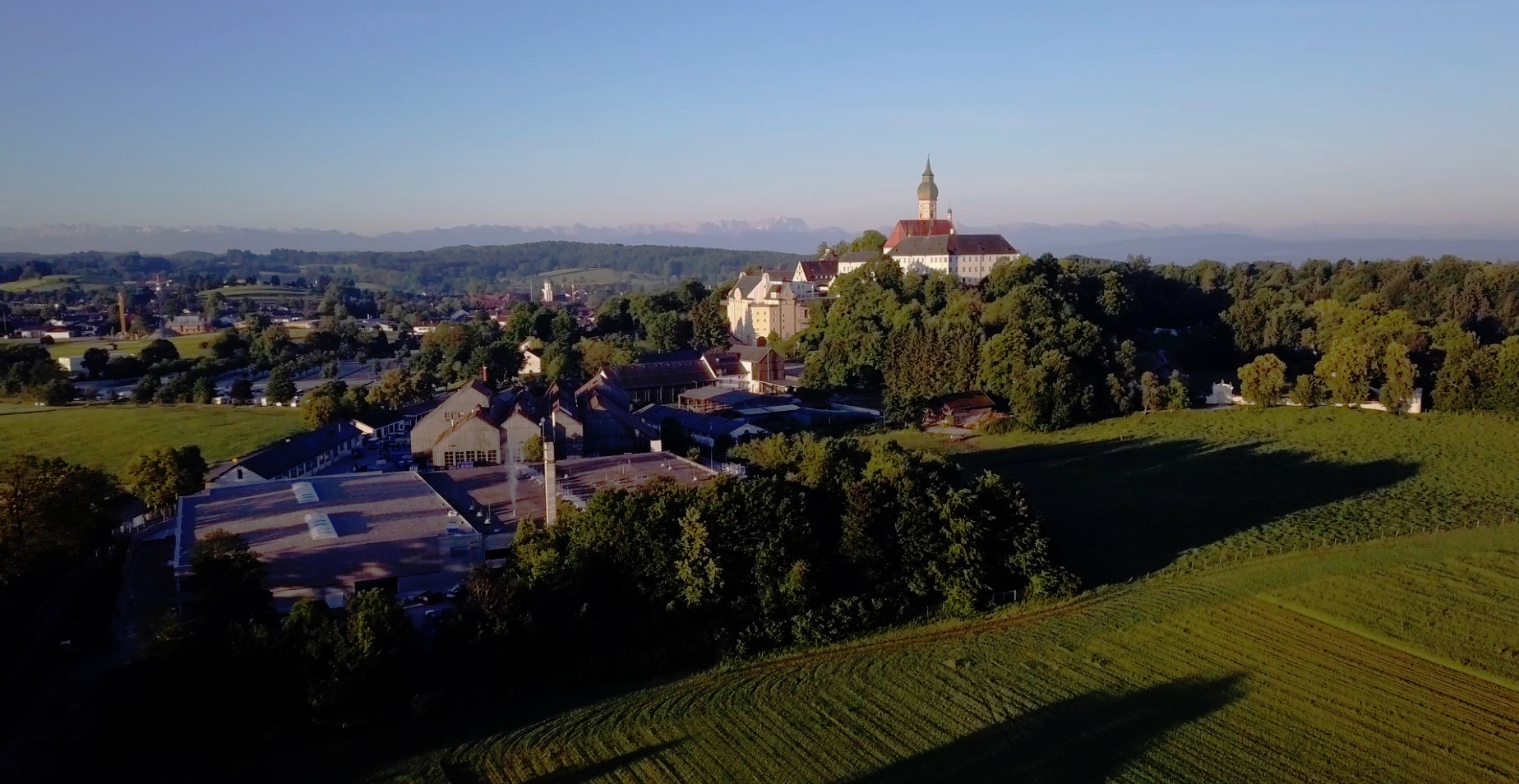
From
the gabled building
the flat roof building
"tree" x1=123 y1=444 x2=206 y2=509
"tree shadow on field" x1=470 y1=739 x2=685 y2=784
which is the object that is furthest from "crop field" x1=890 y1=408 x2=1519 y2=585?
"tree" x1=123 y1=444 x2=206 y2=509

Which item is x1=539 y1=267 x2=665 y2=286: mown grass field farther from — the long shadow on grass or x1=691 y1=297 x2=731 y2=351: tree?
the long shadow on grass

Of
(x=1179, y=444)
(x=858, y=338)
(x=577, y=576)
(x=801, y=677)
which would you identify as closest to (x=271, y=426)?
(x=858, y=338)

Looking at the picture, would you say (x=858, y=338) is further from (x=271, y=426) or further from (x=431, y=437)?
(x=271, y=426)

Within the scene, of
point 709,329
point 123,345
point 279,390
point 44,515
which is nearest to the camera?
point 44,515

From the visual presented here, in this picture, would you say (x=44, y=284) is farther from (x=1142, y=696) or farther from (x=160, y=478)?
(x=1142, y=696)

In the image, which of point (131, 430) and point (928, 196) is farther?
point (928, 196)

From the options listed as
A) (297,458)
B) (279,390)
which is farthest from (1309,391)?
(279,390)
